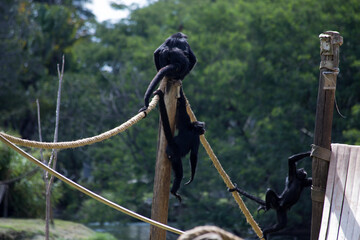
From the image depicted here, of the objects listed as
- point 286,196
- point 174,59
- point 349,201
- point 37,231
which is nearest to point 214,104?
point 37,231

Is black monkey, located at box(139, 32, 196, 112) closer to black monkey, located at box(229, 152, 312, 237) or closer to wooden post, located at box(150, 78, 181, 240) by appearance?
wooden post, located at box(150, 78, 181, 240)

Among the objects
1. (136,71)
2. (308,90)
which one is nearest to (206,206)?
(308,90)

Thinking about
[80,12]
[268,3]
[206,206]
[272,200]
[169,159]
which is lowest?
[206,206]

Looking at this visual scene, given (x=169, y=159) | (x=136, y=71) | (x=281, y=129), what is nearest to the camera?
(x=169, y=159)

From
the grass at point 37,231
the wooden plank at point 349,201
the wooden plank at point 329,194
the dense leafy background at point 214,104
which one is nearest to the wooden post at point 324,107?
the wooden plank at point 329,194

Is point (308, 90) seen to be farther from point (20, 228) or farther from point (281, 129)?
point (20, 228)

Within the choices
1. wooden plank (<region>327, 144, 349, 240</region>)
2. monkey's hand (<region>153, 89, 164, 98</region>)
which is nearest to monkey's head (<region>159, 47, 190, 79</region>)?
monkey's hand (<region>153, 89, 164, 98</region>)

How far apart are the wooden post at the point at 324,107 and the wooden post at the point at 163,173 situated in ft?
3.34

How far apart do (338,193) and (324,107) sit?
0.60m

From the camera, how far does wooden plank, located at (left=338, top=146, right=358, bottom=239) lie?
2.84 m

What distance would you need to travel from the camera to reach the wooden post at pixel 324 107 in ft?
10.4

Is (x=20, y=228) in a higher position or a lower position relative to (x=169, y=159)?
lower

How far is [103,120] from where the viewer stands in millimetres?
12188

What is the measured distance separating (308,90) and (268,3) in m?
3.11
